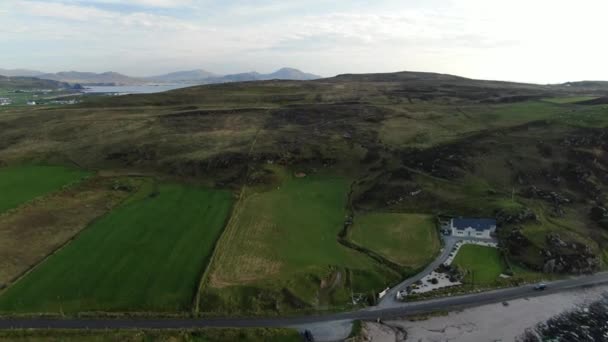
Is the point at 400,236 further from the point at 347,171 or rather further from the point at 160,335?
the point at 160,335

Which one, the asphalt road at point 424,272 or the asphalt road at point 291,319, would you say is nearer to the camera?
the asphalt road at point 291,319

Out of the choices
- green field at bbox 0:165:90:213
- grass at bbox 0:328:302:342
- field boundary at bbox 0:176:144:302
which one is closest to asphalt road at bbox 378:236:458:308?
grass at bbox 0:328:302:342

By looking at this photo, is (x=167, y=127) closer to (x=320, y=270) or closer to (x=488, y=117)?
(x=320, y=270)

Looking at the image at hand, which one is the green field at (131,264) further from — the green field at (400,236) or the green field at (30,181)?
the green field at (400,236)

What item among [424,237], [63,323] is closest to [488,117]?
[424,237]

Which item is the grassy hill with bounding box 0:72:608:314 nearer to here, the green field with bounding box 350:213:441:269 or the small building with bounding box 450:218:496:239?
the green field with bounding box 350:213:441:269

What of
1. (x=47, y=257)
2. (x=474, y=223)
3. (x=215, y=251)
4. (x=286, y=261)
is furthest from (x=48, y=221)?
(x=474, y=223)

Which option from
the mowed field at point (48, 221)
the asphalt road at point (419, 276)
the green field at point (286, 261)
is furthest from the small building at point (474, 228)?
the mowed field at point (48, 221)
